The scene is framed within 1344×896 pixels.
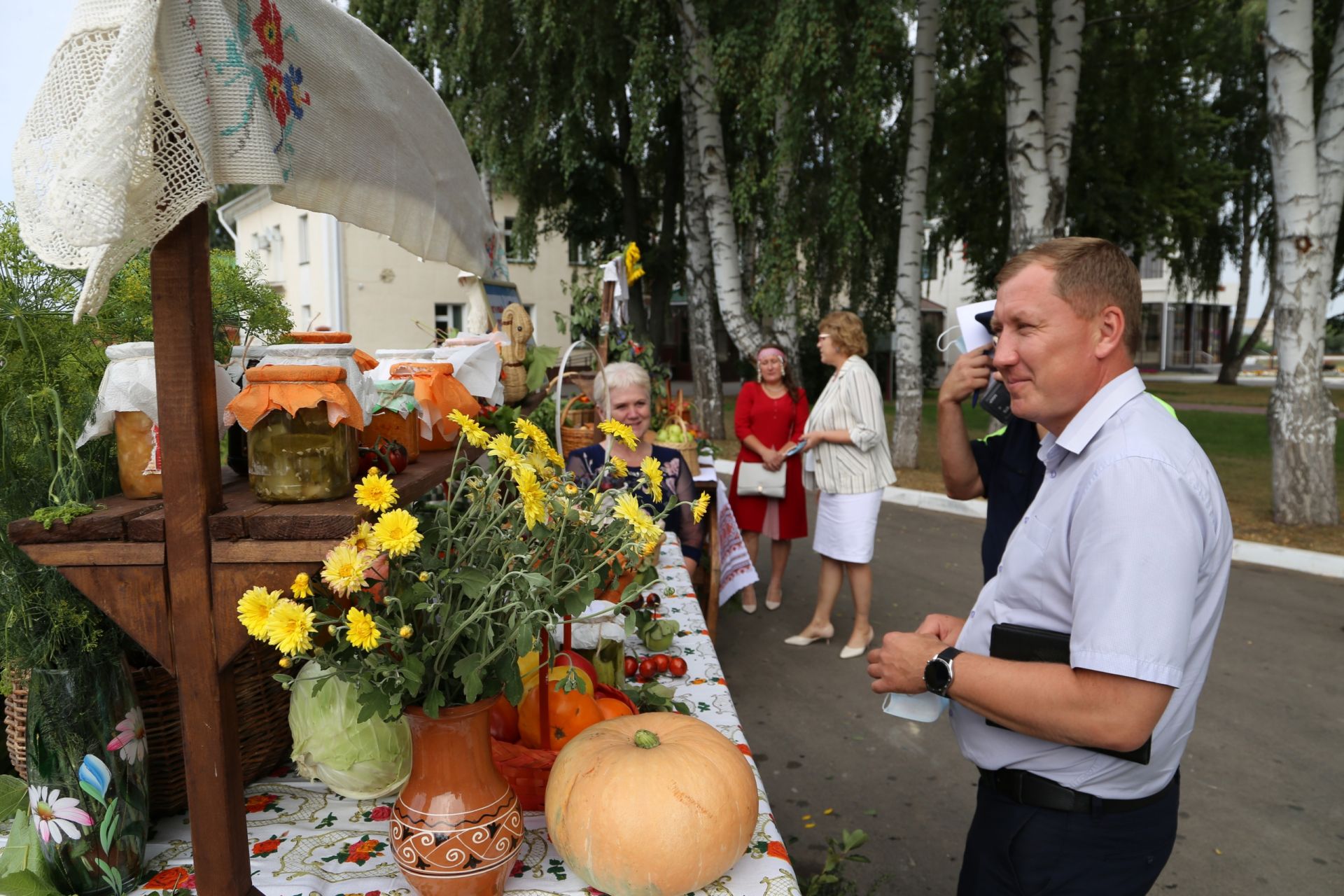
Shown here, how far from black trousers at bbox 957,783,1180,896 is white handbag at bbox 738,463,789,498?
4144 mm

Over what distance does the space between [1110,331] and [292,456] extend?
4.55 ft

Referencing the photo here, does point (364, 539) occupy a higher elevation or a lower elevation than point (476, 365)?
lower

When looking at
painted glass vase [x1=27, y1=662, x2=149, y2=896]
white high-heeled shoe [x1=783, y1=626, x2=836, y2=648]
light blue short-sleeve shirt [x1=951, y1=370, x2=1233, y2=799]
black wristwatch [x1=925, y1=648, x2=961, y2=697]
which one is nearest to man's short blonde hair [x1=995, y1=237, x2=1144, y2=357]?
light blue short-sleeve shirt [x1=951, y1=370, x2=1233, y2=799]

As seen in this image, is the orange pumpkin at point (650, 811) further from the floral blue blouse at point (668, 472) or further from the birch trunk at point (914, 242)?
the birch trunk at point (914, 242)

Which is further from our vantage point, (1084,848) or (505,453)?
(1084,848)

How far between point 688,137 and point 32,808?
11.4 m

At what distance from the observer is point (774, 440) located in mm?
5906

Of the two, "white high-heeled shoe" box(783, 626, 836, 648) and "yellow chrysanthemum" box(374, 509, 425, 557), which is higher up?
"yellow chrysanthemum" box(374, 509, 425, 557)

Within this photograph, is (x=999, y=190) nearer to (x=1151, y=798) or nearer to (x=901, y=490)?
(x=901, y=490)

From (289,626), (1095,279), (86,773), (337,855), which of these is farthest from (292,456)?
(1095,279)

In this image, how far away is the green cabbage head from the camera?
5.10 ft

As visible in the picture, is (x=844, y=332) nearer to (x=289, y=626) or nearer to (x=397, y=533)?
(x=397, y=533)

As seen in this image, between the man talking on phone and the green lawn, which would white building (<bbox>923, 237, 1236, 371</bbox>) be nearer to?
the green lawn

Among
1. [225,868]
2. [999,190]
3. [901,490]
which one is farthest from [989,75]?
[225,868]
